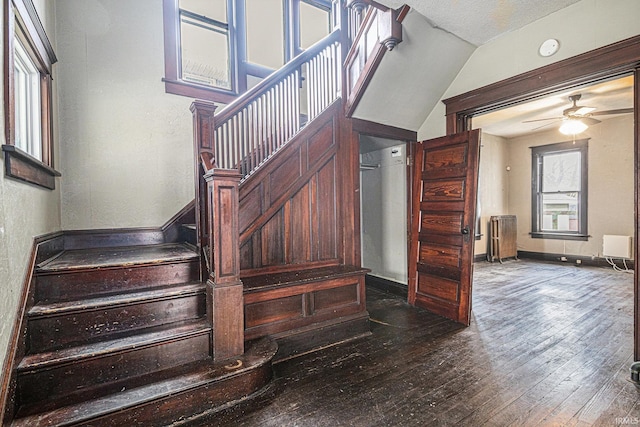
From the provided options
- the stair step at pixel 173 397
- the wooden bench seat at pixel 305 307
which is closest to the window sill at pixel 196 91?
the wooden bench seat at pixel 305 307

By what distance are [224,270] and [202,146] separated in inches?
42.9

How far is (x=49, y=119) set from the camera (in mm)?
2670

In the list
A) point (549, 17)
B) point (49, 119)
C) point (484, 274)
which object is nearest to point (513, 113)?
point (484, 274)

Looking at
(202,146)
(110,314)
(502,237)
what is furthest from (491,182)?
(110,314)

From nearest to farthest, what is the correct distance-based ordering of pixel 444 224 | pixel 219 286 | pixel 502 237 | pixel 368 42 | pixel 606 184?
pixel 219 286
pixel 368 42
pixel 444 224
pixel 606 184
pixel 502 237

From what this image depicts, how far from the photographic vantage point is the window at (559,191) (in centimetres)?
653

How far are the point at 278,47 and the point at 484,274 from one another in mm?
5164

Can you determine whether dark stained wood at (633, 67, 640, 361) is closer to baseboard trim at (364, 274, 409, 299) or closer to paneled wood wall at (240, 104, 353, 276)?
baseboard trim at (364, 274, 409, 299)

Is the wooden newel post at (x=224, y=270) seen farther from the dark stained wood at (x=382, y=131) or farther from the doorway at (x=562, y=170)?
the doorway at (x=562, y=170)

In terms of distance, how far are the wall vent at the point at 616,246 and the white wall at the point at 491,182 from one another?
6.42ft

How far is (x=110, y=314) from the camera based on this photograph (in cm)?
196

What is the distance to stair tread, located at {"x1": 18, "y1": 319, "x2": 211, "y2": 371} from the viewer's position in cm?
162

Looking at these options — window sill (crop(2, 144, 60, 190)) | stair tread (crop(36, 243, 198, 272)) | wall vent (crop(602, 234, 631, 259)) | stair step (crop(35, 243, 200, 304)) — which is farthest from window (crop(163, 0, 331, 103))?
wall vent (crop(602, 234, 631, 259))

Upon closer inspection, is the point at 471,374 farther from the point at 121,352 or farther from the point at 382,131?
the point at 382,131
